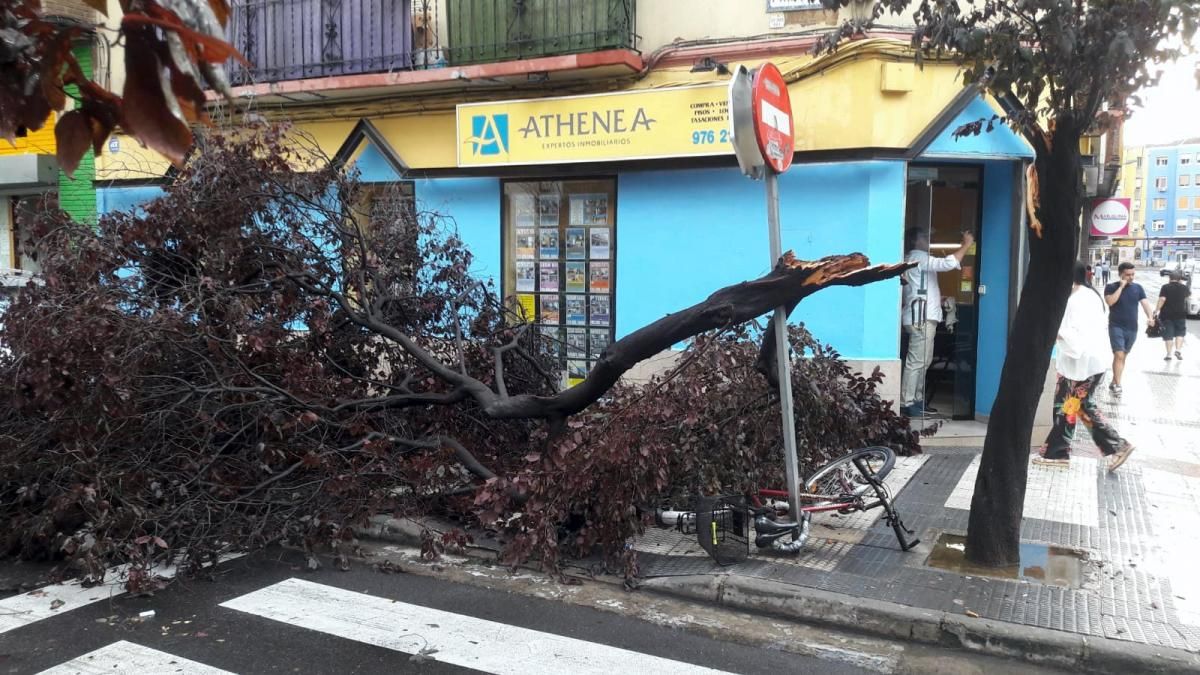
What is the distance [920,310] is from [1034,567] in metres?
4.25

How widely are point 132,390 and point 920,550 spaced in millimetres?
5297

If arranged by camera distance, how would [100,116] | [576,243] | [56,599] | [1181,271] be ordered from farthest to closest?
[1181,271], [576,243], [56,599], [100,116]

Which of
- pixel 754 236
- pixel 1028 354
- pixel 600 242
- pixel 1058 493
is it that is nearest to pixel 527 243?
pixel 600 242

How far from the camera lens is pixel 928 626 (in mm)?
4613

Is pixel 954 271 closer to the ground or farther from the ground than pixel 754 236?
closer to the ground

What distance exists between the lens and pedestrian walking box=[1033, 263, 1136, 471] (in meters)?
7.64

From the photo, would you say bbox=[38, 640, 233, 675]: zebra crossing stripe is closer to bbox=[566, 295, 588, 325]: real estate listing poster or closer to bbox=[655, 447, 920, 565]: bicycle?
bbox=[655, 447, 920, 565]: bicycle

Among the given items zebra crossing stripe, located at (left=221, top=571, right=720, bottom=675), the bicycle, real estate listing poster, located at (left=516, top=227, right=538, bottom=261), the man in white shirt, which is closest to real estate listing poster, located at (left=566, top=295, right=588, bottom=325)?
real estate listing poster, located at (left=516, top=227, right=538, bottom=261)

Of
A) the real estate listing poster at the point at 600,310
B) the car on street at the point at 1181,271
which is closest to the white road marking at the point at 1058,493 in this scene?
the real estate listing poster at the point at 600,310

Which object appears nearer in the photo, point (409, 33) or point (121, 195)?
point (409, 33)

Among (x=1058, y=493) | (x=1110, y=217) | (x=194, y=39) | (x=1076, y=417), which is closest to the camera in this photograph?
(x=194, y=39)

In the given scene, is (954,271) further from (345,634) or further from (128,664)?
(128,664)

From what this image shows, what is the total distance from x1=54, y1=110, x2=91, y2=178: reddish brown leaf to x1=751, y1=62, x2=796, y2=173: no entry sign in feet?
11.7

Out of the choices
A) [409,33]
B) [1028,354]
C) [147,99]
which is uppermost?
[409,33]
